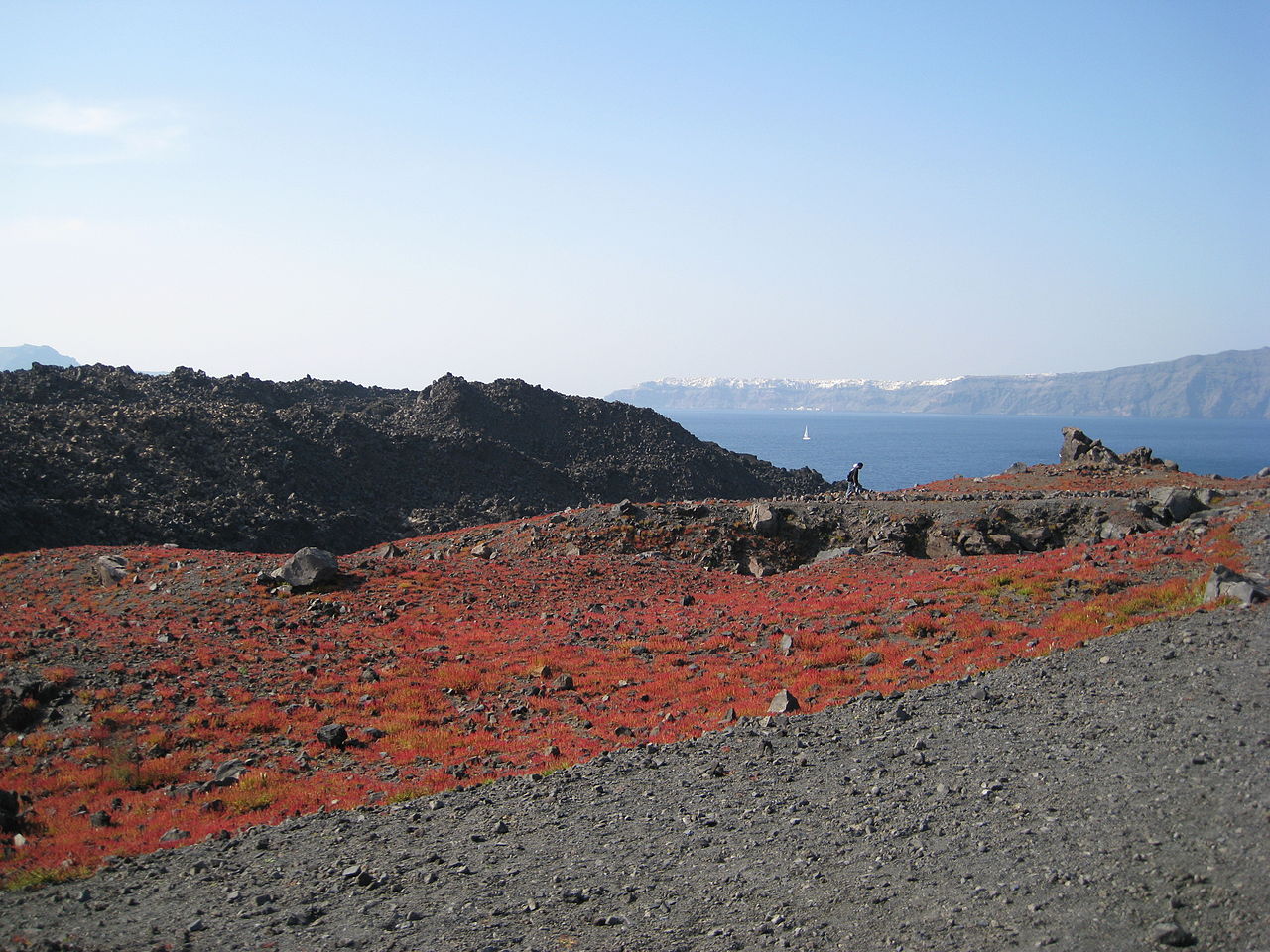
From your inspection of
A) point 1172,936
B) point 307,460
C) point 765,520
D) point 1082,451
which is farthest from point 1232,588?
point 307,460

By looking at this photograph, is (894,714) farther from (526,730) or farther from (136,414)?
(136,414)

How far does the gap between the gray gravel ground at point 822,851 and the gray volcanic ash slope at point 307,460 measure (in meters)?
44.2

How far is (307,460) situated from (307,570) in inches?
1534

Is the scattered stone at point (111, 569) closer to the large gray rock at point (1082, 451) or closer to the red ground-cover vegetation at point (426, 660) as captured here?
the red ground-cover vegetation at point (426, 660)

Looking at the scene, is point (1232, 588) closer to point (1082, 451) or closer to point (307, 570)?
point (307, 570)

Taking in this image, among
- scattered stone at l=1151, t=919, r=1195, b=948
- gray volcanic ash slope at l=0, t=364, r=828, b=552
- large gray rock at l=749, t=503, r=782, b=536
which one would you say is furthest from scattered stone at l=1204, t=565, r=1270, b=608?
gray volcanic ash slope at l=0, t=364, r=828, b=552

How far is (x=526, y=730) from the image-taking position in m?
16.8

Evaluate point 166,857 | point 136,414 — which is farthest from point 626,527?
point 136,414

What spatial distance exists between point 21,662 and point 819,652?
19971mm

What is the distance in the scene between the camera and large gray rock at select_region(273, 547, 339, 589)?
28531 mm

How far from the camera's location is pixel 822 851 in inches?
388

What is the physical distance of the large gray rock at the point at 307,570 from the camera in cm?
2853

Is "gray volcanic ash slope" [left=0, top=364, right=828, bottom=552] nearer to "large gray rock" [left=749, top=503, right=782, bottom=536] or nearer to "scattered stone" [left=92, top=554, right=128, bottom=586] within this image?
"scattered stone" [left=92, top=554, right=128, bottom=586]

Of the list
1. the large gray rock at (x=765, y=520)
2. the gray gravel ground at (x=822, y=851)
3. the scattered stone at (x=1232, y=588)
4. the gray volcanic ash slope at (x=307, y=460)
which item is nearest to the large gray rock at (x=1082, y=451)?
the gray volcanic ash slope at (x=307, y=460)
